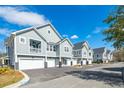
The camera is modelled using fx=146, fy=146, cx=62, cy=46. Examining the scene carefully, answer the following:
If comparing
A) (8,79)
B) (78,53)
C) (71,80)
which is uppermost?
(78,53)

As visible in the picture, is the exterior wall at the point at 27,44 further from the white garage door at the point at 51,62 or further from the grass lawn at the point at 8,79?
the grass lawn at the point at 8,79

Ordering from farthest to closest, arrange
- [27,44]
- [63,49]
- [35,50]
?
1. [63,49]
2. [35,50]
3. [27,44]

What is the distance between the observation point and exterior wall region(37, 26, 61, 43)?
31.4 metres

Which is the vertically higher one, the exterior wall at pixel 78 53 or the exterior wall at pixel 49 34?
the exterior wall at pixel 49 34

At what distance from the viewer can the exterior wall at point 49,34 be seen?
31397mm

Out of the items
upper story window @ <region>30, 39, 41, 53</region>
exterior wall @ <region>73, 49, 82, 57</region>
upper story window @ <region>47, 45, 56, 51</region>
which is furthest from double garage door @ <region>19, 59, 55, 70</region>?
exterior wall @ <region>73, 49, 82, 57</region>

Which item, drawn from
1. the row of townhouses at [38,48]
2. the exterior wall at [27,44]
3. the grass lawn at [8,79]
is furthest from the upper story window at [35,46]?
the grass lawn at [8,79]

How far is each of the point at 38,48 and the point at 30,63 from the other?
358 centimetres

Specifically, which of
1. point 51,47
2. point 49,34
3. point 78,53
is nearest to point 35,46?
point 51,47

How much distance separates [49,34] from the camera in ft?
109

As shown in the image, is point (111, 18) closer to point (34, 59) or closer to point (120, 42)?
point (120, 42)

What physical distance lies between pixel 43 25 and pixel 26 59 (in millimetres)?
9066

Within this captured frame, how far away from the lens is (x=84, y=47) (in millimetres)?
47125

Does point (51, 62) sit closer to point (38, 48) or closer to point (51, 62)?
point (51, 62)
